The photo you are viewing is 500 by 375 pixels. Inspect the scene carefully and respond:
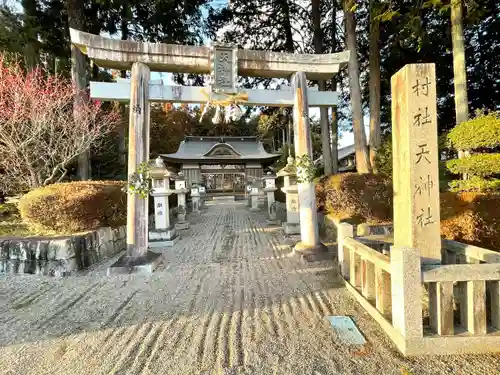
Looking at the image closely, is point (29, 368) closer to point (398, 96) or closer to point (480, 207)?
point (398, 96)

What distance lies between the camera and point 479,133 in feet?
17.7

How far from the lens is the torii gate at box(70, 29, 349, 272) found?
474 cm

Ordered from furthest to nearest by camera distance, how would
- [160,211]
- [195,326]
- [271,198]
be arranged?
1. [271,198]
2. [160,211]
3. [195,326]

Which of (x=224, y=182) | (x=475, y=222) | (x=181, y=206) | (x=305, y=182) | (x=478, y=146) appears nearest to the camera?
(x=475, y=222)

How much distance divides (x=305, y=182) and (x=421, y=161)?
8.70 feet

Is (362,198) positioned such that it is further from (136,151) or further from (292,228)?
(136,151)

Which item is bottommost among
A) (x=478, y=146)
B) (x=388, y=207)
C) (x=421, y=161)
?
(x=388, y=207)

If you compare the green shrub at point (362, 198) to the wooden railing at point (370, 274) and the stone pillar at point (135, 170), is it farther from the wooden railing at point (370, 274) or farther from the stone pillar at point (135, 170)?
Result: the stone pillar at point (135, 170)

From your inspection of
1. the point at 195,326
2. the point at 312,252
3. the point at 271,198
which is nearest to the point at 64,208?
the point at 195,326

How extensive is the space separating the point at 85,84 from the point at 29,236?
7.68 m

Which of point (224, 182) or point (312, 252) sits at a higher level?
point (224, 182)

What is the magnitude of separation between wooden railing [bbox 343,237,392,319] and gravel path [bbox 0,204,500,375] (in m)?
0.21

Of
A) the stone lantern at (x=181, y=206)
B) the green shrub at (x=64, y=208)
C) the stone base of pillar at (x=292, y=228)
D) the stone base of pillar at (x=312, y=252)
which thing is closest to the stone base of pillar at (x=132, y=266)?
the green shrub at (x=64, y=208)

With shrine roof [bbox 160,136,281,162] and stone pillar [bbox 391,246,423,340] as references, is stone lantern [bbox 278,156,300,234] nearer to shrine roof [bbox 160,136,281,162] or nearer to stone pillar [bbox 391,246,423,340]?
stone pillar [bbox 391,246,423,340]
